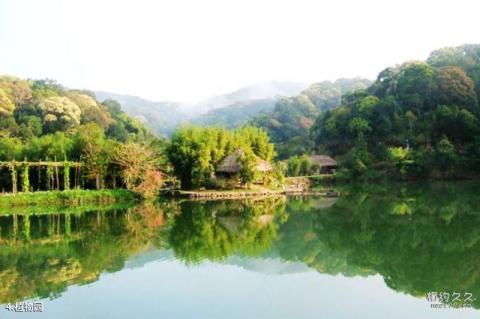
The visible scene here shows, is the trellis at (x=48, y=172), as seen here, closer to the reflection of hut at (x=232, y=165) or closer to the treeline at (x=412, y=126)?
the reflection of hut at (x=232, y=165)

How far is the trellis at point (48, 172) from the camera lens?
27562mm

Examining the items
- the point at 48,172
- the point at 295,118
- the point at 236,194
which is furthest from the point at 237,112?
the point at 48,172

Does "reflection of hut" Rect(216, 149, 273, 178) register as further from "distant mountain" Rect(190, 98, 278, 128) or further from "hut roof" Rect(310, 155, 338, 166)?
"distant mountain" Rect(190, 98, 278, 128)

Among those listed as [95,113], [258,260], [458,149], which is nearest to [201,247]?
[258,260]

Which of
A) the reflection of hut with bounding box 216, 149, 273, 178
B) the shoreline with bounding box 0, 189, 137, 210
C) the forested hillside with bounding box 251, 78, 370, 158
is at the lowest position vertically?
the shoreline with bounding box 0, 189, 137, 210

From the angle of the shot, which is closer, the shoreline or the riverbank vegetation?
the shoreline

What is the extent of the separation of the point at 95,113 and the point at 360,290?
5093cm

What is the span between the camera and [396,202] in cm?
2578

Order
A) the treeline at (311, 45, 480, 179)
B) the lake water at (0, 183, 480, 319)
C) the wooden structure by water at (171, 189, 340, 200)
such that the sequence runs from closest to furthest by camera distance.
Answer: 1. the lake water at (0, 183, 480, 319)
2. the wooden structure by water at (171, 189, 340, 200)
3. the treeline at (311, 45, 480, 179)

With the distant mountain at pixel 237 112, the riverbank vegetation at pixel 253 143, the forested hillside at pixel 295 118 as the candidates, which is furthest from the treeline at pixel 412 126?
the distant mountain at pixel 237 112

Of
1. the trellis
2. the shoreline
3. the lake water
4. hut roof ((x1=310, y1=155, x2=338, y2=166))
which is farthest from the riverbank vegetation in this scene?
the lake water

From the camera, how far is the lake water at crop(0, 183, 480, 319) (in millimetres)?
9594

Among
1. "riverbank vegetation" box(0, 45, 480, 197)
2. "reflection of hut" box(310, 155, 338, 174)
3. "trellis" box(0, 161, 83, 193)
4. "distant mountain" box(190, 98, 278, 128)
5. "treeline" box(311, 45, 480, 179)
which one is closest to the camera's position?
"trellis" box(0, 161, 83, 193)

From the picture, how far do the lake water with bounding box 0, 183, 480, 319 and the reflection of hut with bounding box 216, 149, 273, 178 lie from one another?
9536 millimetres
